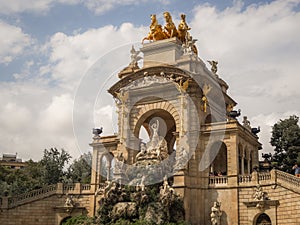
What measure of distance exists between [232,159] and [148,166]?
521cm

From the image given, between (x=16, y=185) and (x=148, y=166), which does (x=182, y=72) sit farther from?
(x=16, y=185)

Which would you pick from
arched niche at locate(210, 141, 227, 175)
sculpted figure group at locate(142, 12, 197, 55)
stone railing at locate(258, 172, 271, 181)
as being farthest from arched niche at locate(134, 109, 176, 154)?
stone railing at locate(258, 172, 271, 181)

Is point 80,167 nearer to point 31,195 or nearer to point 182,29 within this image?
point 31,195

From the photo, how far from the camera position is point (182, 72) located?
30.6 metres

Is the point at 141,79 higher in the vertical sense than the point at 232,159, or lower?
higher

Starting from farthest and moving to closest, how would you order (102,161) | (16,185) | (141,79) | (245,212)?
(16,185) → (102,161) → (141,79) → (245,212)

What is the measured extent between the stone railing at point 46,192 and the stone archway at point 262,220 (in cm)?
1231

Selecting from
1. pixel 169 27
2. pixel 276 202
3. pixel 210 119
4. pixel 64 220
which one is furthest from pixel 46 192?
pixel 276 202

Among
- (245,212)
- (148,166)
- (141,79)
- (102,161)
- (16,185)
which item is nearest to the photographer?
(245,212)

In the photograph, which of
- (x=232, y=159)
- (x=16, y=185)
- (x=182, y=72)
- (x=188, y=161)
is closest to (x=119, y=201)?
(x=188, y=161)

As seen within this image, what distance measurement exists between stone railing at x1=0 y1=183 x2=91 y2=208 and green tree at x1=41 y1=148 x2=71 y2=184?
12450 millimetres

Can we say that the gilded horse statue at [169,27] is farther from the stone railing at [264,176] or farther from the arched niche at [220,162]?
the stone railing at [264,176]

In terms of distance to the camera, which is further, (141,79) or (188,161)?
(141,79)

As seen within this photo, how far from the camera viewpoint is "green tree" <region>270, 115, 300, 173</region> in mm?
37938
